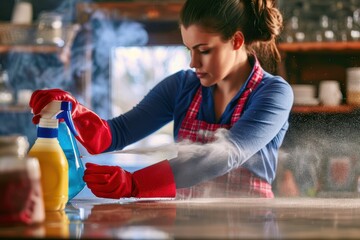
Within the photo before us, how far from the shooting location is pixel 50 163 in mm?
1391

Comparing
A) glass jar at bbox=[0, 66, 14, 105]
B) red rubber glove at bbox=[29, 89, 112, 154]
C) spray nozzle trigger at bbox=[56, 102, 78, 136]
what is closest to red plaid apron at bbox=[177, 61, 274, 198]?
red rubber glove at bbox=[29, 89, 112, 154]

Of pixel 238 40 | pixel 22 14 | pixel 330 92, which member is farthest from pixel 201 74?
pixel 22 14

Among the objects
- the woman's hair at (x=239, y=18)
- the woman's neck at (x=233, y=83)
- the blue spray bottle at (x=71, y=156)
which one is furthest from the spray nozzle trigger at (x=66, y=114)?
the woman's neck at (x=233, y=83)

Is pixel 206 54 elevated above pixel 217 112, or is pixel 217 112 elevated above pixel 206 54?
pixel 206 54

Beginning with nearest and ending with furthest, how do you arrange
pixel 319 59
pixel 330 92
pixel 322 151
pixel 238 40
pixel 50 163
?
pixel 50 163 < pixel 238 40 < pixel 322 151 < pixel 330 92 < pixel 319 59

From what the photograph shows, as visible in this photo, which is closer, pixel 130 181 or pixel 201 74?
pixel 130 181

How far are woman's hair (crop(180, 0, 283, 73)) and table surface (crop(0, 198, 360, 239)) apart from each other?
57 cm

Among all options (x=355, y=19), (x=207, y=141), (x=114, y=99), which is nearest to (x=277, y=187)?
(x=207, y=141)

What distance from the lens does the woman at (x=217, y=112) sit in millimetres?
1744

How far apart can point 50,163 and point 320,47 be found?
259 centimetres

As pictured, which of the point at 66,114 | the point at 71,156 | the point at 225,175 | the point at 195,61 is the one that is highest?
the point at 195,61

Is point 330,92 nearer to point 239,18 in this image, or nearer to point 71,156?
point 239,18

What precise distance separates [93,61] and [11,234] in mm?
3294

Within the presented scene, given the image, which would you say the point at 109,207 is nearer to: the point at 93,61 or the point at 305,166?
the point at 305,166
